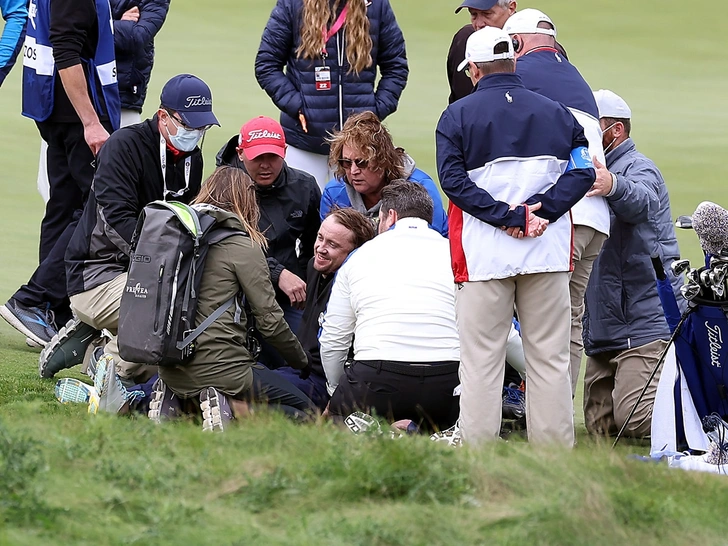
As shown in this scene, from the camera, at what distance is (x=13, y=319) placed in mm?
7105

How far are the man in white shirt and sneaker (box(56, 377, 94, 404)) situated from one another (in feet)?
3.73

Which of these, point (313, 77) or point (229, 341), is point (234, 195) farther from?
point (313, 77)

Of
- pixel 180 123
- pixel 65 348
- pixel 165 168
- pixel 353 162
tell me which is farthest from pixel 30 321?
pixel 353 162

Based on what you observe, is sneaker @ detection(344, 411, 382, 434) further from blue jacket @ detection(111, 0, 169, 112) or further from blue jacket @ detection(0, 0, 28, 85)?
blue jacket @ detection(111, 0, 169, 112)

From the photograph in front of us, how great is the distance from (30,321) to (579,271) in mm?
3188

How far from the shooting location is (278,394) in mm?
5648

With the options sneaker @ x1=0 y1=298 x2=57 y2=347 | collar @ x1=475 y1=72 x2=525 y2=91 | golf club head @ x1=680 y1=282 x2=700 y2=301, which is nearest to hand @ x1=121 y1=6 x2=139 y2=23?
sneaker @ x1=0 y1=298 x2=57 y2=347

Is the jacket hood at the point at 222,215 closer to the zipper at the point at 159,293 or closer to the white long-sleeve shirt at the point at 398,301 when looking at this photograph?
the zipper at the point at 159,293

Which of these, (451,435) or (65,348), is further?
(65,348)

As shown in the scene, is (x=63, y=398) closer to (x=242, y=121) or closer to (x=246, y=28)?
(x=242, y=121)

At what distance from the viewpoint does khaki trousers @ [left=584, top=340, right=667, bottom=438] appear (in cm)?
637

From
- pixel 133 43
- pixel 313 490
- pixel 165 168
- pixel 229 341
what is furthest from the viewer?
pixel 133 43

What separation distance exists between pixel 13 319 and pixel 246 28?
18.8 m

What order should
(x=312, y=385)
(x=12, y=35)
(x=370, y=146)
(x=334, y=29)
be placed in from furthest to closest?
1. (x=334, y=29)
2. (x=12, y=35)
3. (x=370, y=146)
4. (x=312, y=385)
